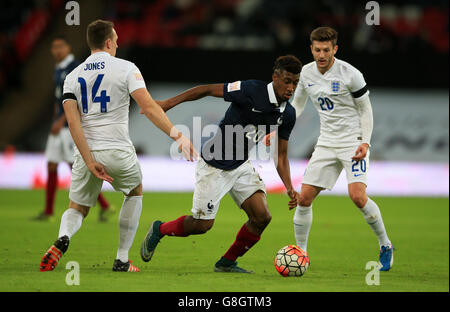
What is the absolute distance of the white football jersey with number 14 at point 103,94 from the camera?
601 cm

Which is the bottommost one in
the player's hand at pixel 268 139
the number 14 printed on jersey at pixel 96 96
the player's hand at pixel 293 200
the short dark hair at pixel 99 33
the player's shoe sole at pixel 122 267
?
the player's shoe sole at pixel 122 267

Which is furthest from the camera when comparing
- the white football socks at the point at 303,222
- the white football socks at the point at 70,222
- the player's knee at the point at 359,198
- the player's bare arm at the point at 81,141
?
the white football socks at the point at 303,222

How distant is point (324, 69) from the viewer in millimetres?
7246

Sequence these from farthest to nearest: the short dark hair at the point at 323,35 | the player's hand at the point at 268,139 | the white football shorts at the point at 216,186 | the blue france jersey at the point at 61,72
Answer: the blue france jersey at the point at 61,72 → the short dark hair at the point at 323,35 → the player's hand at the point at 268,139 → the white football shorts at the point at 216,186

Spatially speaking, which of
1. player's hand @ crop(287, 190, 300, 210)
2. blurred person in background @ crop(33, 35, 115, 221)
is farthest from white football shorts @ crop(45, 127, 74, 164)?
player's hand @ crop(287, 190, 300, 210)

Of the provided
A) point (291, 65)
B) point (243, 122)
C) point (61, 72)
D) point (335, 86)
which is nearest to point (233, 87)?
point (243, 122)

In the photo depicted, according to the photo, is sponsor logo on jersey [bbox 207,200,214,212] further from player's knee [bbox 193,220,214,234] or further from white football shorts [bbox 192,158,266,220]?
player's knee [bbox 193,220,214,234]

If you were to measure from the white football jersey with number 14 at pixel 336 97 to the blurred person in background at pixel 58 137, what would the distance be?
163 inches

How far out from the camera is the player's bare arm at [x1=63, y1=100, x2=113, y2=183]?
590 cm

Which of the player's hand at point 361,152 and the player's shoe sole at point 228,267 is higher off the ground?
the player's hand at point 361,152

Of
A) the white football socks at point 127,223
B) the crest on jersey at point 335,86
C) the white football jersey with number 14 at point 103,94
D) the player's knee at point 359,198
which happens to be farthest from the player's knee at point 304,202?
the white football jersey with number 14 at point 103,94

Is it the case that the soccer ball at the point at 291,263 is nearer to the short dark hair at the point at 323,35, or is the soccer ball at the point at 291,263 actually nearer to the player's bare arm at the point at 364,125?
the player's bare arm at the point at 364,125

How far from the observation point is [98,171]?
5.91 meters

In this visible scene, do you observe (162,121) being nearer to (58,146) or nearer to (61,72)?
(61,72)
